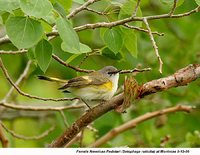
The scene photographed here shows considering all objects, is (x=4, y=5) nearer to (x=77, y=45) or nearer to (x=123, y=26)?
(x=77, y=45)

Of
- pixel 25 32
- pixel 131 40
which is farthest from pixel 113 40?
pixel 25 32

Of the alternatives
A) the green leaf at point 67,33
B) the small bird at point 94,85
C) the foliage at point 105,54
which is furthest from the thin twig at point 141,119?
the green leaf at point 67,33

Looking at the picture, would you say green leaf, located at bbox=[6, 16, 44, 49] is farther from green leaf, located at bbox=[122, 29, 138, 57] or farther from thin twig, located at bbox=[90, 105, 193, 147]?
thin twig, located at bbox=[90, 105, 193, 147]

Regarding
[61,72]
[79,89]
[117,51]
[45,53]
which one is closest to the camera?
[45,53]

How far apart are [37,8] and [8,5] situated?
0.09 metres

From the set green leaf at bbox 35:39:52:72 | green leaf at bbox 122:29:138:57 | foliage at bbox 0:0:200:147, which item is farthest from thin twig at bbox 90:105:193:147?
green leaf at bbox 35:39:52:72

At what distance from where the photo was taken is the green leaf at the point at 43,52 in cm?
169

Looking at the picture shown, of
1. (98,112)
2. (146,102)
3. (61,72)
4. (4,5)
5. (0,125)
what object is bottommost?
(146,102)

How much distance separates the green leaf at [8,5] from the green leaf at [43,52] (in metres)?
0.15

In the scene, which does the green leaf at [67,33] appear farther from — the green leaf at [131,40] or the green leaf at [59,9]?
the green leaf at [131,40]

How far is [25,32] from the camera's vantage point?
1570mm

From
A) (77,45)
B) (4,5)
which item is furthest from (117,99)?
(4,5)

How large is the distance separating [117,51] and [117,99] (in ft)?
0.59

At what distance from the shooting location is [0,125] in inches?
86.1
